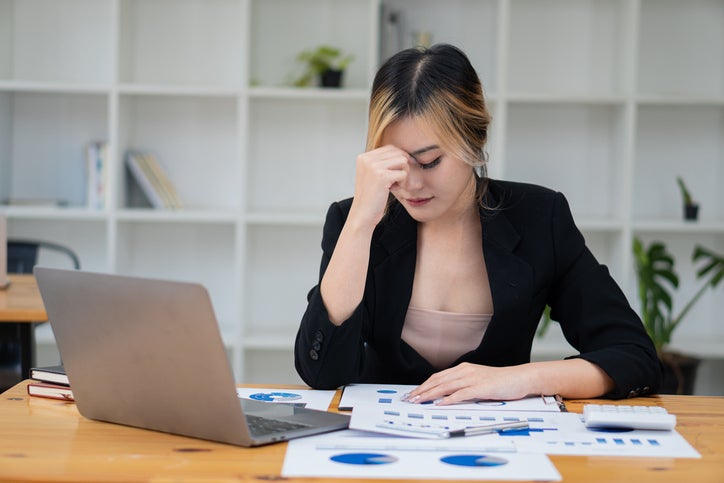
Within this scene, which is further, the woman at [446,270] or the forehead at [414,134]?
the forehead at [414,134]

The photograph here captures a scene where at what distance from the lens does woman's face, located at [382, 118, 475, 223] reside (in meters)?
1.70

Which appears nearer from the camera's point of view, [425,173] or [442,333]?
[425,173]

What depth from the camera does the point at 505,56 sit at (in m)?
3.68

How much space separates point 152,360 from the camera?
1.19 m

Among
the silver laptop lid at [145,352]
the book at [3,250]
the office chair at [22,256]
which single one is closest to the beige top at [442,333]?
the silver laptop lid at [145,352]

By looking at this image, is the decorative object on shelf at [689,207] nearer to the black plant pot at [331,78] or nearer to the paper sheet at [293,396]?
the black plant pot at [331,78]

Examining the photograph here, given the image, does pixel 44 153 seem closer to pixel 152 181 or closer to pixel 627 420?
pixel 152 181

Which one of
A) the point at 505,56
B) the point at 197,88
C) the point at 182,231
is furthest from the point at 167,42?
the point at 505,56

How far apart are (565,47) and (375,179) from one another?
2646 mm

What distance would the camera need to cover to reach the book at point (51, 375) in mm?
1463

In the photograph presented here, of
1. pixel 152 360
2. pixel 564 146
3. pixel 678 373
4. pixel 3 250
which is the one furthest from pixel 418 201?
pixel 564 146

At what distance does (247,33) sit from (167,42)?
481 mm

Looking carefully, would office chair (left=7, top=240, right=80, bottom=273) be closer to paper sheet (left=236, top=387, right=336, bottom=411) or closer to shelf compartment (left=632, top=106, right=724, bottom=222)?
paper sheet (left=236, top=387, right=336, bottom=411)

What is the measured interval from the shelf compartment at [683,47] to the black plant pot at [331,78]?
134 centimetres
